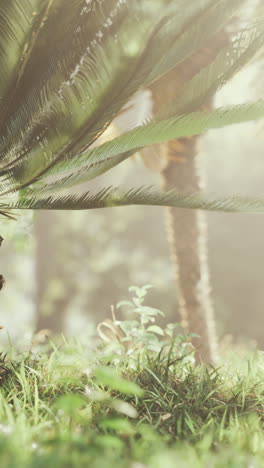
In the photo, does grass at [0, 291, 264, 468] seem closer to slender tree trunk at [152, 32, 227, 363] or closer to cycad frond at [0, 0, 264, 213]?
slender tree trunk at [152, 32, 227, 363]

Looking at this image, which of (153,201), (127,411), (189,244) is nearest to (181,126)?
(153,201)

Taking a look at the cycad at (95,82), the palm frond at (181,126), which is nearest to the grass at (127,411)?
the cycad at (95,82)

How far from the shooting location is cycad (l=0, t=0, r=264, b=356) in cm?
221

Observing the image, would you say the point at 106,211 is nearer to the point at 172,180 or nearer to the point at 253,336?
the point at 253,336

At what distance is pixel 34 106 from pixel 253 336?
38.3ft

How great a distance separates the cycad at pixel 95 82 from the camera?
7.24ft

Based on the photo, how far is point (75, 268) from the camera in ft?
46.9

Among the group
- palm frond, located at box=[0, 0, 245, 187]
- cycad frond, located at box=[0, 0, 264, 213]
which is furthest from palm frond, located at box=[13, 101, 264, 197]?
palm frond, located at box=[0, 0, 245, 187]

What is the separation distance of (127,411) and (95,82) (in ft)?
5.04

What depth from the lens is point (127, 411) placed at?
69.9 inches

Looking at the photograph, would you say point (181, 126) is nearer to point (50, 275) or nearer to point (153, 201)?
point (153, 201)

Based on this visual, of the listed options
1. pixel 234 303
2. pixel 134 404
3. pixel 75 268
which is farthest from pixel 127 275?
pixel 134 404

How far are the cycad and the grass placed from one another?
1.07 meters

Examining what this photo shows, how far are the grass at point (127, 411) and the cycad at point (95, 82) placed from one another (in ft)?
3.51
